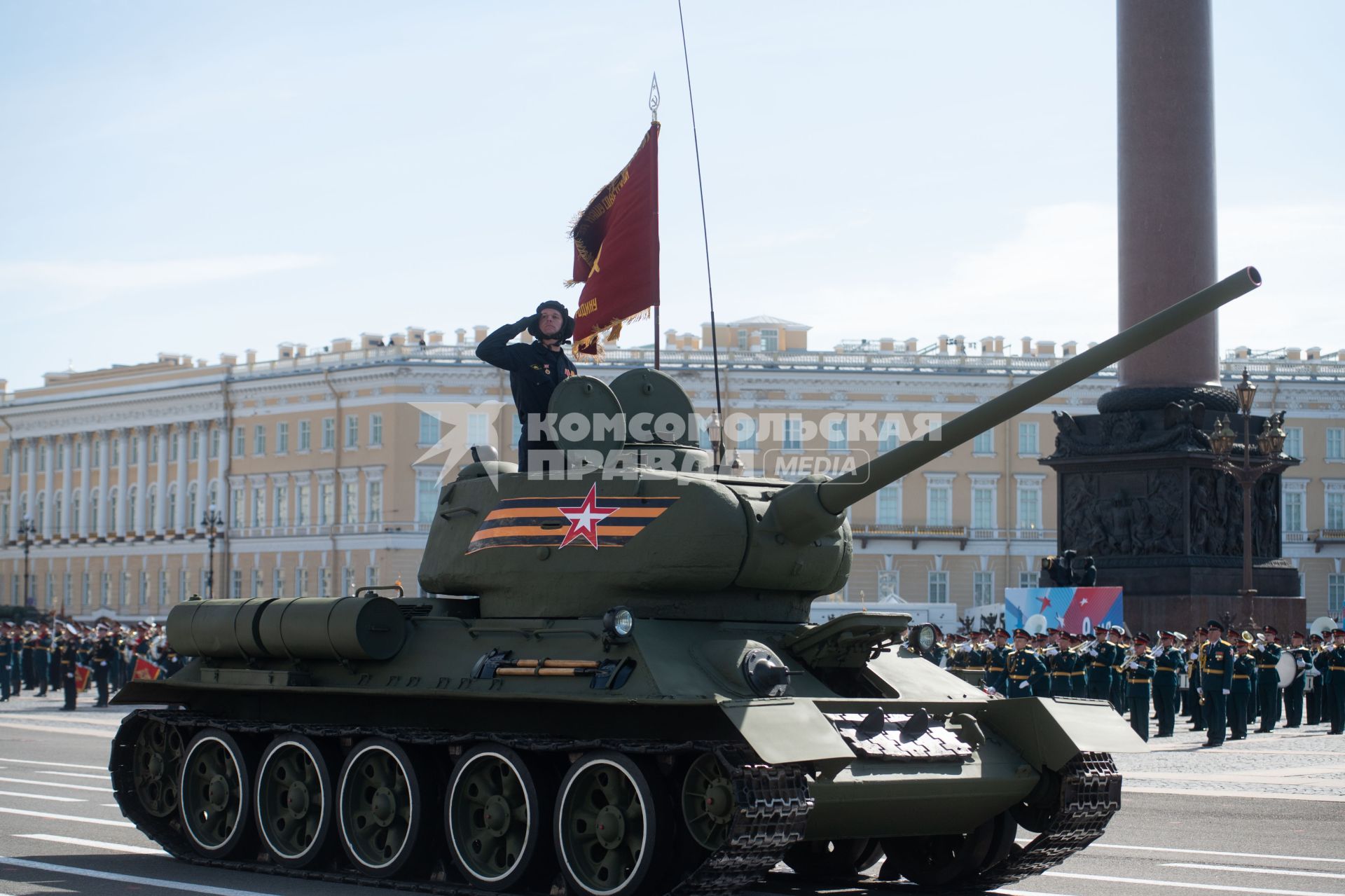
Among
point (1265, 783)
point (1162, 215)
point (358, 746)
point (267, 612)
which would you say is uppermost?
point (1162, 215)

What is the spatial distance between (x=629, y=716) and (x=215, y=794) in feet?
12.5

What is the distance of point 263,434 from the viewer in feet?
267

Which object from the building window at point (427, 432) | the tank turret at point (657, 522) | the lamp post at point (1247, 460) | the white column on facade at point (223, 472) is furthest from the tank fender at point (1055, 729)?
the white column on facade at point (223, 472)

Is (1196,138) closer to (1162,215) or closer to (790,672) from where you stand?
(1162,215)

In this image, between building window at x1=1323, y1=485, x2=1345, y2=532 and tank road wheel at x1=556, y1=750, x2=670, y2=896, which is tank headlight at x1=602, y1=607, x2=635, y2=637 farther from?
building window at x1=1323, y1=485, x2=1345, y2=532

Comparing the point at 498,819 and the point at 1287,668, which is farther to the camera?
the point at 1287,668

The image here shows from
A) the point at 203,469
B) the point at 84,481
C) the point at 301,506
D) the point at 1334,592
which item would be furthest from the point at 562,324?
the point at 84,481

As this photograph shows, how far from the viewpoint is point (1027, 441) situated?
7831 cm

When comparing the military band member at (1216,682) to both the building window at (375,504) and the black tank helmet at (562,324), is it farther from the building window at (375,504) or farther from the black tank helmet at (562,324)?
the building window at (375,504)

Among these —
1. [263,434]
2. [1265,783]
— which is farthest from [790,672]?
[263,434]

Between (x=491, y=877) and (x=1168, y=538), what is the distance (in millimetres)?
19552

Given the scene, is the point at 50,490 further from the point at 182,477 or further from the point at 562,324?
the point at 562,324

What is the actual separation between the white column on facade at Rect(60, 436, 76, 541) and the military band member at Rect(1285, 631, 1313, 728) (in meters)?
74.2

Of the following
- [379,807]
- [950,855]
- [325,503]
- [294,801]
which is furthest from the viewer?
[325,503]
